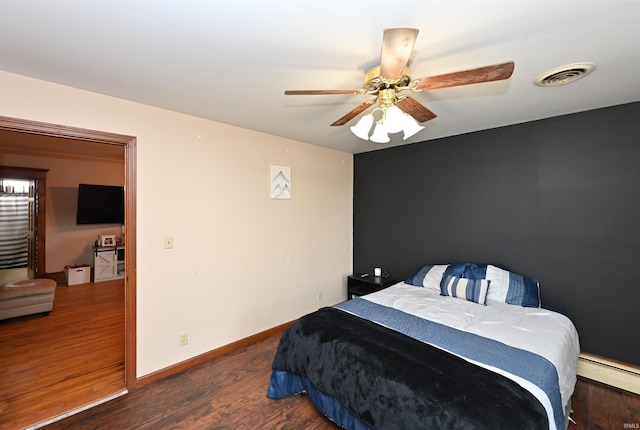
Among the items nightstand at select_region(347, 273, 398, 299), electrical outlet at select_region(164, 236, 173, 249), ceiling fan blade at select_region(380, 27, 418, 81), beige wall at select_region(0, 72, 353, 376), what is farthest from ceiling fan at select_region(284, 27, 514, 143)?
nightstand at select_region(347, 273, 398, 299)

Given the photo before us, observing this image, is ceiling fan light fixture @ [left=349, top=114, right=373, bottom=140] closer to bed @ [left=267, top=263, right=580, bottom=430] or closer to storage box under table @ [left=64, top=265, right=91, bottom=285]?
bed @ [left=267, top=263, right=580, bottom=430]

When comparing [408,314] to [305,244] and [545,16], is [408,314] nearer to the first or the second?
[305,244]

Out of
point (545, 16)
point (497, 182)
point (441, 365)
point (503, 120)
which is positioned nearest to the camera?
point (545, 16)

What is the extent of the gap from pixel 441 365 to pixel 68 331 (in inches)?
171

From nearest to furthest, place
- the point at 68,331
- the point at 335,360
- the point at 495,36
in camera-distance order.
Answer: the point at 495,36, the point at 335,360, the point at 68,331

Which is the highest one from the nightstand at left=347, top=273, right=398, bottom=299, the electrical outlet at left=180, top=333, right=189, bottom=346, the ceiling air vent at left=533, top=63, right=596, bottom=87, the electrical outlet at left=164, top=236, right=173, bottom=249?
the ceiling air vent at left=533, top=63, right=596, bottom=87

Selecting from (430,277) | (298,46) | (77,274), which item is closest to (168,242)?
(298,46)

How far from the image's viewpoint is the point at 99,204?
5.97 meters

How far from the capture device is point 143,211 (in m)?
2.42

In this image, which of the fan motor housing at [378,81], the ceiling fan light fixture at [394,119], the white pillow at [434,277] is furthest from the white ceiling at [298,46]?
the white pillow at [434,277]

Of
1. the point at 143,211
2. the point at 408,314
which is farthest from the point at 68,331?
the point at 408,314

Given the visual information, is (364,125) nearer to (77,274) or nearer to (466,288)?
(466,288)

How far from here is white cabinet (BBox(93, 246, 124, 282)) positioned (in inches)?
224

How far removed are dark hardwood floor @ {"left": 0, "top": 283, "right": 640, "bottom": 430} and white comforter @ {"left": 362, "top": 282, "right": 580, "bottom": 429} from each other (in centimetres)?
42
